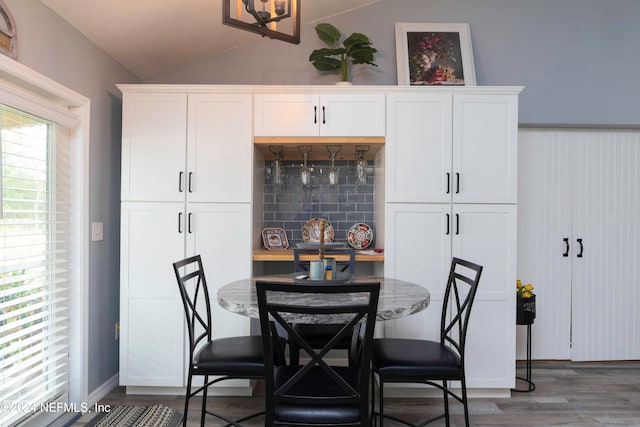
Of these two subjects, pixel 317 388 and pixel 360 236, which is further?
pixel 360 236

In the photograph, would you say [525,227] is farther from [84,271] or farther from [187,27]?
[84,271]

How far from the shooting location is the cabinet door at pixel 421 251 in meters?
2.60

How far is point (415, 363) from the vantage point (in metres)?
1.85

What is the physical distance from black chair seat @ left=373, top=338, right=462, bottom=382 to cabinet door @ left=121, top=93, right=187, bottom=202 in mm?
1650

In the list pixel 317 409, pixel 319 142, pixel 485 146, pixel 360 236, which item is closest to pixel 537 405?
pixel 360 236

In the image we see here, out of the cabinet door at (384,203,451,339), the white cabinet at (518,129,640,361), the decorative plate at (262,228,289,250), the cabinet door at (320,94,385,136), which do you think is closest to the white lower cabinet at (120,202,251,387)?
the decorative plate at (262,228,289,250)

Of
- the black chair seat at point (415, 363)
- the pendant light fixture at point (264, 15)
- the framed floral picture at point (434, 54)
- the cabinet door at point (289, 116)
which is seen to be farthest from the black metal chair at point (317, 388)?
the framed floral picture at point (434, 54)

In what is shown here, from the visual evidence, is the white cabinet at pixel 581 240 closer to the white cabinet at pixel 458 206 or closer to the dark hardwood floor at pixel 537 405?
the dark hardwood floor at pixel 537 405

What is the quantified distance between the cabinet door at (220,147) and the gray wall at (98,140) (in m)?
0.61

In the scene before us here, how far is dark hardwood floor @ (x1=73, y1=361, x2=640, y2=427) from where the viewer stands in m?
2.34

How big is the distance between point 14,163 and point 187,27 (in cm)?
141

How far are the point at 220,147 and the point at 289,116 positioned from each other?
0.52 metres

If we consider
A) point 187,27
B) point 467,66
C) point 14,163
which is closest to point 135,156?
point 14,163

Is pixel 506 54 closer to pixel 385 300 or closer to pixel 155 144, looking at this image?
pixel 385 300
